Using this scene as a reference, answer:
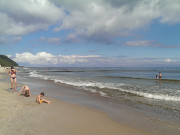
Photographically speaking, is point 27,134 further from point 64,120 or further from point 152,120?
point 152,120

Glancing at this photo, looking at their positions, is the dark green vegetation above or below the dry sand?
above

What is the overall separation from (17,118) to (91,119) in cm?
303

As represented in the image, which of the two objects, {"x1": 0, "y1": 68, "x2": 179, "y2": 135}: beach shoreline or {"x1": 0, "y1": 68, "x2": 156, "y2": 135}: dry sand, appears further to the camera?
{"x1": 0, "y1": 68, "x2": 179, "y2": 135}: beach shoreline

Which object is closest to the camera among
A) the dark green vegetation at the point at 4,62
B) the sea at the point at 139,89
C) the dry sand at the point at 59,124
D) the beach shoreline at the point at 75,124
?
the dry sand at the point at 59,124

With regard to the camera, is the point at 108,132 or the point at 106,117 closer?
the point at 108,132

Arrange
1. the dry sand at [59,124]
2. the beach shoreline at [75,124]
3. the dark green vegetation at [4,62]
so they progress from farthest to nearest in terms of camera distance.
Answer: the dark green vegetation at [4,62]
the beach shoreline at [75,124]
the dry sand at [59,124]

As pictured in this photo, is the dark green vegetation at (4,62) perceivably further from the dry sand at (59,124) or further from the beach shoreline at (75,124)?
the beach shoreline at (75,124)

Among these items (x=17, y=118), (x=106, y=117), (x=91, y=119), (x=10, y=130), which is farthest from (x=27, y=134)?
(x=106, y=117)

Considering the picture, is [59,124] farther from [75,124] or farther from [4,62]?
[4,62]

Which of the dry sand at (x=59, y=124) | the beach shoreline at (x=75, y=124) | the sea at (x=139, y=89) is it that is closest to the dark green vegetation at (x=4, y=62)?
the sea at (x=139, y=89)

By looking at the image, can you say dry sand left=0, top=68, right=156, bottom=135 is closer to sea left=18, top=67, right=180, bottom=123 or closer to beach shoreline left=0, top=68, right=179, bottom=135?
beach shoreline left=0, top=68, right=179, bottom=135

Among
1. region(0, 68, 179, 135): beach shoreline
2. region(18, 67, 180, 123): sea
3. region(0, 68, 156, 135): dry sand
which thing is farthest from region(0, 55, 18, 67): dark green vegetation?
region(0, 68, 179, 135): beach shoreline

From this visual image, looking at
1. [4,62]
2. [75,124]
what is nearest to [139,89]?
[75,124]

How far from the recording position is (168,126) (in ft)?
17.2
